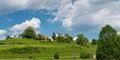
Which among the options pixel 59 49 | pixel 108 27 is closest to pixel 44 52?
pixel 59 49

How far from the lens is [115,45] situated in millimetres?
86375

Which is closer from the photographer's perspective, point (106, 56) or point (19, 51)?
point (106, 56)

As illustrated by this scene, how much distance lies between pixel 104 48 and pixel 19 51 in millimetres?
107250

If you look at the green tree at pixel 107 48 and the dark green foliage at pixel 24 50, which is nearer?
the green tree at pixel 107 48

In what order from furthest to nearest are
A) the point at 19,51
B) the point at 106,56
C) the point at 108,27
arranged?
the point at 19,51
the point at 108,27
the point at 106,56

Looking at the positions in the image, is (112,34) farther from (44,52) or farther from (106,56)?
(44,52)

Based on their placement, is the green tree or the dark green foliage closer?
the green tree

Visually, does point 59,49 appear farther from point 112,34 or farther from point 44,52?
point 112,34

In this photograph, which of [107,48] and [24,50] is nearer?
[107,48]

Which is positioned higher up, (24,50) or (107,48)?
(24,50)

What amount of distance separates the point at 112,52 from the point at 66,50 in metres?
104

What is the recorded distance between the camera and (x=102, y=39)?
285 feet

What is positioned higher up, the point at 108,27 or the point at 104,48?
the point at 108,27

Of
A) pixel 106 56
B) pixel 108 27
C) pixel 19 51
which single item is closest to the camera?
pixel 106 56
